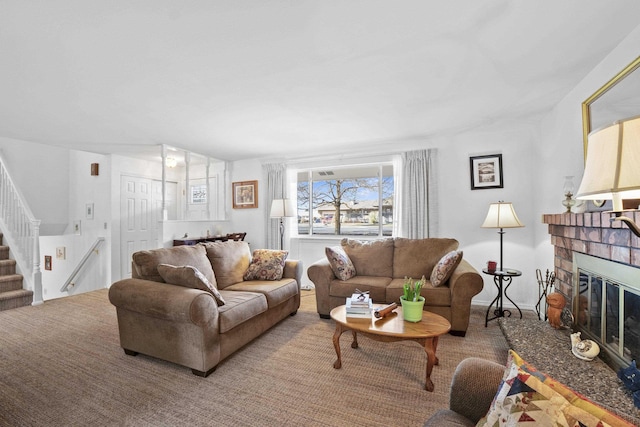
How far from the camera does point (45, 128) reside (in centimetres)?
363

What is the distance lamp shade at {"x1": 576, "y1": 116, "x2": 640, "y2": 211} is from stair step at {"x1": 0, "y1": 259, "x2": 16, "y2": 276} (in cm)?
635

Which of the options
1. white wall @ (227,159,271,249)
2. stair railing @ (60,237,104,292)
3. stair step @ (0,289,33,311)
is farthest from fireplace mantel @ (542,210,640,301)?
stair railing @ (60,237,104,292)

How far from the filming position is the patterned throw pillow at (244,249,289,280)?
3396 mm

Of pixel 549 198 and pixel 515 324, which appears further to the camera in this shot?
pixel 549 198

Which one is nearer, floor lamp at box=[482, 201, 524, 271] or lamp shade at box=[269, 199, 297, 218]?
floor lamp at box=[482, 201, 524, 271]

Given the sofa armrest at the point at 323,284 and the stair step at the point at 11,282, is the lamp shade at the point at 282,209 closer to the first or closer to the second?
the sofa armrest at the point at 323,284

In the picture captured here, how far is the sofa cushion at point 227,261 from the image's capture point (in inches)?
125

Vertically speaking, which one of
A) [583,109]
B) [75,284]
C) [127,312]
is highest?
[583,109]

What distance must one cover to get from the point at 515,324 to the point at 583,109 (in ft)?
6.28

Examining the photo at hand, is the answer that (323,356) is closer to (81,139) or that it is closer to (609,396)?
(609,396)

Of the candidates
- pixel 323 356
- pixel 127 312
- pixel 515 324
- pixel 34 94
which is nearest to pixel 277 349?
pixel 323 356

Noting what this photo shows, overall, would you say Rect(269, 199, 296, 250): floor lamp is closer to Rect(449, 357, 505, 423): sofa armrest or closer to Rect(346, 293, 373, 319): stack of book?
Rect(346, 293, 373, 319): stack of book

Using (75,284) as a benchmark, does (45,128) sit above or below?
above

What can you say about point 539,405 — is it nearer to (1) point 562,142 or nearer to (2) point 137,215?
(1) point 562,142
